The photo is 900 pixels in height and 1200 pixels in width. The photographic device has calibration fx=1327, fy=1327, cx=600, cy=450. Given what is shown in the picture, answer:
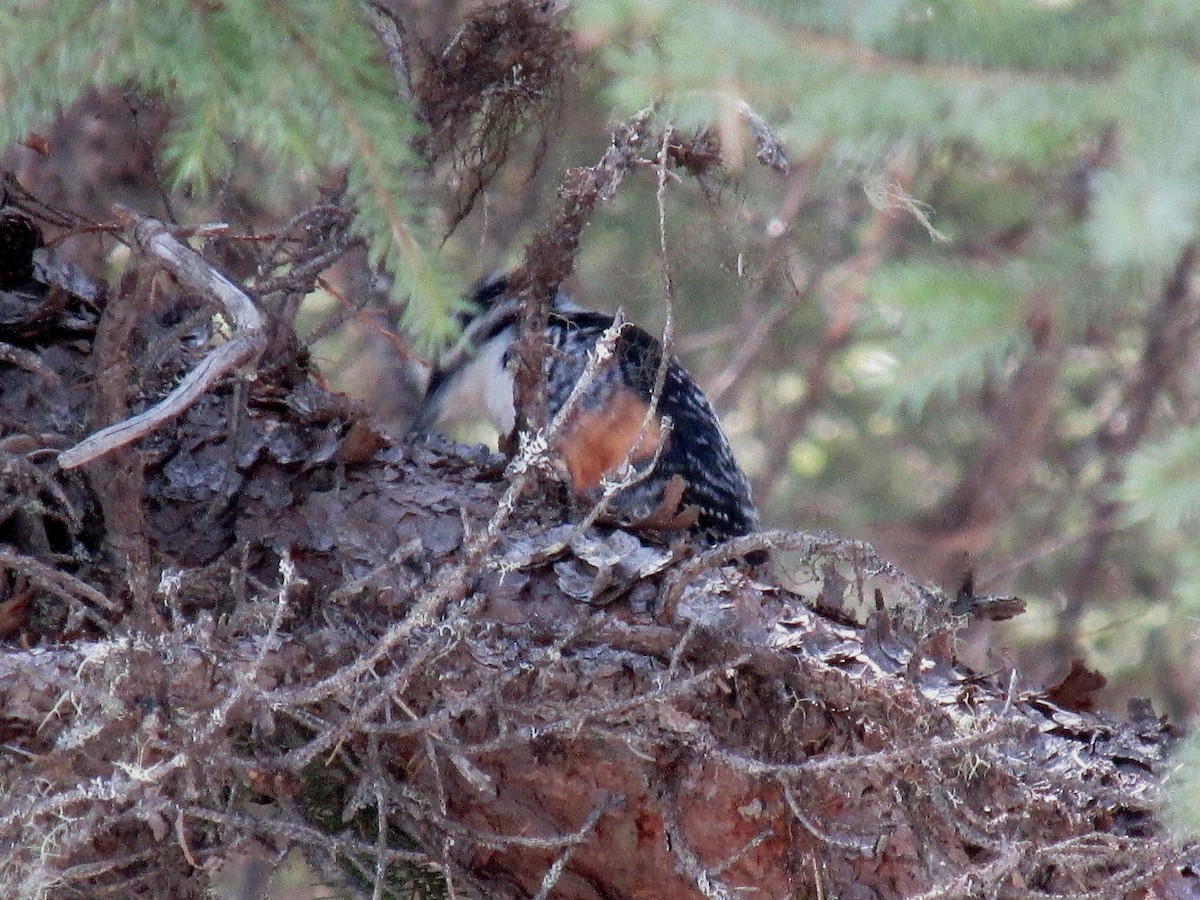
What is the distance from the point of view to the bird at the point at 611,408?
3684mm

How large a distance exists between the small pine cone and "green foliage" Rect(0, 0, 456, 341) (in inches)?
44.7

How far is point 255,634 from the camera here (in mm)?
2293

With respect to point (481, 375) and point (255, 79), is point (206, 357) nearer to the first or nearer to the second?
point (255, 79)

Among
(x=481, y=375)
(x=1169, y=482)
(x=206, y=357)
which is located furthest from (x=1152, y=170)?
(x=481, y=375)

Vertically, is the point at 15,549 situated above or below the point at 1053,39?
below

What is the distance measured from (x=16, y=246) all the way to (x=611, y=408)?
5.17ft

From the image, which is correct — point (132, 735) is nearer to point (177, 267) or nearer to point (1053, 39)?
point (177, 267)

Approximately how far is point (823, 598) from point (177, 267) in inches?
53.4

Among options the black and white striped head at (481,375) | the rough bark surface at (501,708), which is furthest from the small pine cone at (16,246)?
the black and white striped head at (481,375)

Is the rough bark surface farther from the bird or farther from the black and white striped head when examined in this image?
the black and white striped head

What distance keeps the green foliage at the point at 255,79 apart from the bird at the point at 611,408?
1.68 m

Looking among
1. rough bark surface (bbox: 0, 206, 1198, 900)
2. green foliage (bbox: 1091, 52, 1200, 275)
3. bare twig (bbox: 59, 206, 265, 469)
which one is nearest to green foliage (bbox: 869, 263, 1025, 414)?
green foliage (bbox: 1091, 52, 1200, 275)

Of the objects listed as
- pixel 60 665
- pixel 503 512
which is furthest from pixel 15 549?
pixel 503 512

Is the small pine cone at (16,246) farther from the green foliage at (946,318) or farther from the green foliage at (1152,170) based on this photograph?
the green foliage at (1152,170)
